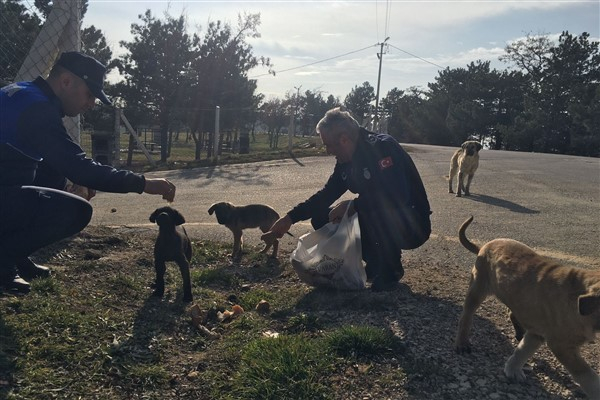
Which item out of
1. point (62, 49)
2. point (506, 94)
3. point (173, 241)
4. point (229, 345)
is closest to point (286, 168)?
point (62, 49)

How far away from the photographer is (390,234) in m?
4.72

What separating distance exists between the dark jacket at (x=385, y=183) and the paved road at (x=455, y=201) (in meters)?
1.64

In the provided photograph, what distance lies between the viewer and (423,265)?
5.75m

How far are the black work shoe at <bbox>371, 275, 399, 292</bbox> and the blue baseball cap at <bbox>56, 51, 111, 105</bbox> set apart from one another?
2.88m

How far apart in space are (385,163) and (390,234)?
663 mm

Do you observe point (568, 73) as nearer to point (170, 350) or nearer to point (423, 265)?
point (423, 265)

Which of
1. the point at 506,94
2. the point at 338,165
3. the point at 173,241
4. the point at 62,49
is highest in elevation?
the point at 506,94

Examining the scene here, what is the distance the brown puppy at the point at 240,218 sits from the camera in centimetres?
632

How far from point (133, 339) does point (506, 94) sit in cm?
5854

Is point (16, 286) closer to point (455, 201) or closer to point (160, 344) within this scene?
point (160, 344)

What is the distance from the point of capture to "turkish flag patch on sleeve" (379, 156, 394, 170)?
4.60 meters

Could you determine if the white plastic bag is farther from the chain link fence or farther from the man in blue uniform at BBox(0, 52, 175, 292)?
the chain link fence

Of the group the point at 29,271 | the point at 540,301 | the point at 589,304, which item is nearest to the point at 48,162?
the point at 29,271

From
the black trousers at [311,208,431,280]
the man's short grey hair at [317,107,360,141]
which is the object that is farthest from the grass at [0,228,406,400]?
the man's short grey hair at [317,107,360,141]
